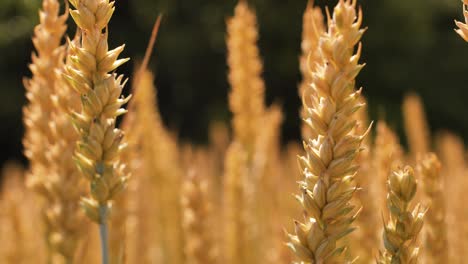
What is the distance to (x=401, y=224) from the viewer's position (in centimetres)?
51

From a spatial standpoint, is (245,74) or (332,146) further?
(245,74)

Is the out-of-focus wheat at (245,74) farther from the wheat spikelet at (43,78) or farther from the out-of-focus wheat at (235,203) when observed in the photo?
the wheat spikelet at (43,78)

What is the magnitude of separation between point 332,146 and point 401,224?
0.10 m

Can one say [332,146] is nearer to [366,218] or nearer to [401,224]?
[401,224]

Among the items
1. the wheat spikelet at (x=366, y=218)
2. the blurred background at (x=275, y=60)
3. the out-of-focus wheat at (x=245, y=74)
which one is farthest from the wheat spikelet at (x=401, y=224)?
the blurred background at (x=275, y=60)

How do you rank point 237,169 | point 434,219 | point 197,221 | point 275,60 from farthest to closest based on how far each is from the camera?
point 275,60 < point 237,169 < point 197,221 < point 434,219

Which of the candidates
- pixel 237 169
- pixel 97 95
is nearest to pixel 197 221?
pixel 237 169

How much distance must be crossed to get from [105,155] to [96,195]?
40mm

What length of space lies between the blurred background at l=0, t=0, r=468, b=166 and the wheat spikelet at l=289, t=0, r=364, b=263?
19.7 ft

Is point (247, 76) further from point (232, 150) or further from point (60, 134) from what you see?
point (60, 134)

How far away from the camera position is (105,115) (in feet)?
1.81

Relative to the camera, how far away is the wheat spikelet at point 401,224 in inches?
19.9

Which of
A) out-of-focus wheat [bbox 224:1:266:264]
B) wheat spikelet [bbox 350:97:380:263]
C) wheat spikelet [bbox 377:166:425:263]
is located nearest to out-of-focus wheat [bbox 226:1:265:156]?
out-of-focus wheat [bbox 224:1:266:264]

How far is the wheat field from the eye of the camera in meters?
0.47
